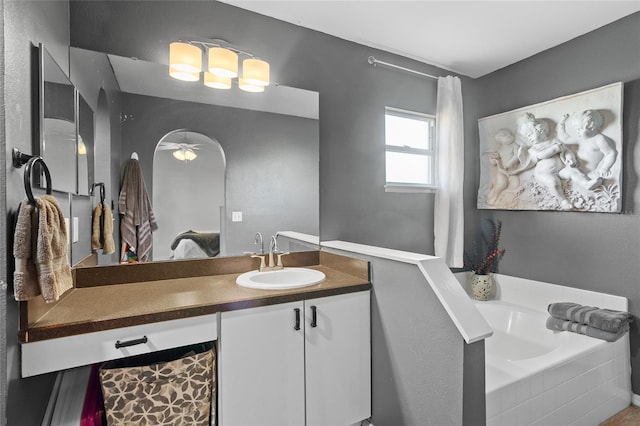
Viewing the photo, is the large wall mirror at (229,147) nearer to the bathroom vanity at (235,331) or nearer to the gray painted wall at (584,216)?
the bathroom vanity at (235,331)

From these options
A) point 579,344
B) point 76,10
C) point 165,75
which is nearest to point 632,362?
point 579,344

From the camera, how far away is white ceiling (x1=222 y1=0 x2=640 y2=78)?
2047mm

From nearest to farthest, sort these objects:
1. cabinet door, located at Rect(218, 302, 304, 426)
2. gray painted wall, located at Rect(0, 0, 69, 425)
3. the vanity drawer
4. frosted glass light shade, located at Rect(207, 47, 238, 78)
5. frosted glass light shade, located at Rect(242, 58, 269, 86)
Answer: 1. gray painted wall, located at Rect(0, 0, 69, 425)
2. the vanity drawer
3. cabinet door, located at Rect(218, 302, 304, 426)
4. frosted glass light shade, located at Rect(207, 47, 238, 78)
5. frosted glass light shade, located at Rect(242, 58, 269, 86)

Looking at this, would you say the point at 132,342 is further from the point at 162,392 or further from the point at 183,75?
the point at 183,75

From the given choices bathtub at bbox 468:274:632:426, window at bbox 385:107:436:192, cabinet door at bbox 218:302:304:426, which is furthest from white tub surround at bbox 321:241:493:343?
window at bbox 385:107:436:192

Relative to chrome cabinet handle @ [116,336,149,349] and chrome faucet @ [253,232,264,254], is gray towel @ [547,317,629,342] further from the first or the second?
chrome cabinet handle @ [116,336,149,349]

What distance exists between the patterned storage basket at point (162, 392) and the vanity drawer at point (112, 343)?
0.25 ft

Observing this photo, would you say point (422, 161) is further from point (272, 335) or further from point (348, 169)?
point (272, 335)

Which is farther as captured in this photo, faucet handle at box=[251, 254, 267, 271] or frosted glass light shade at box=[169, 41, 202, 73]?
faucet handle at box=[251, 254, 267, 271]

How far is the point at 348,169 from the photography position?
2.44 meters

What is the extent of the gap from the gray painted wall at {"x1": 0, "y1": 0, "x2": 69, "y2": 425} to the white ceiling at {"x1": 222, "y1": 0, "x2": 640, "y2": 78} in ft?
3.76

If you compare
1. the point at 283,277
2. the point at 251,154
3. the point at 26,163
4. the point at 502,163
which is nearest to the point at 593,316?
the point at 502,163

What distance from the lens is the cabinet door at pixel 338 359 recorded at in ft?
5.35

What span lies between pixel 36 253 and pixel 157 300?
520 millimetres
